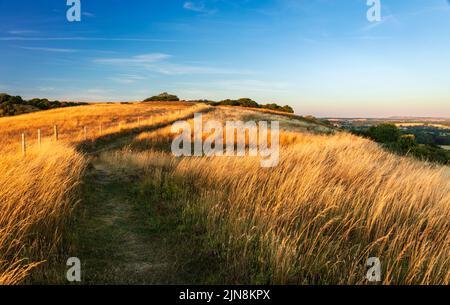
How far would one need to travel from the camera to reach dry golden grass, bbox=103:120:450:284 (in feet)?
14.0

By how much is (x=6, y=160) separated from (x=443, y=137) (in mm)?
77515

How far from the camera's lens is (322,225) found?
571cm

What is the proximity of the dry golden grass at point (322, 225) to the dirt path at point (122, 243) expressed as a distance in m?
0.75

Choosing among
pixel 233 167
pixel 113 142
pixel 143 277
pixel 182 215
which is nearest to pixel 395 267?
pixel 143 277


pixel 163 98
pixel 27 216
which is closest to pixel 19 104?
pixel 163 98

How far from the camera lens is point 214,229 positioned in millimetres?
5754

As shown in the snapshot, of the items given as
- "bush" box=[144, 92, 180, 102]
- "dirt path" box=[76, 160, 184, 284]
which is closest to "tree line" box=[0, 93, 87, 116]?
"bush" box=[144, 92, 180, 102]

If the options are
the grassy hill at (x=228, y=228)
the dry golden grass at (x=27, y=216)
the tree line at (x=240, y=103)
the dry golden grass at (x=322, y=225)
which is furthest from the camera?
the tree line at (x=240, y=103)

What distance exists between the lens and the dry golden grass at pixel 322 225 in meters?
4.25

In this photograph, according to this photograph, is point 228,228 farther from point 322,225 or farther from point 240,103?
point 240,103

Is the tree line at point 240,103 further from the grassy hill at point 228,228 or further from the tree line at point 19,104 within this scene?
the grassy hill at point 228,228

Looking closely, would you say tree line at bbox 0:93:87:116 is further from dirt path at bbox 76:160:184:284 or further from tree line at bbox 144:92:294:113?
dirt path at bbox 76:160:184:284

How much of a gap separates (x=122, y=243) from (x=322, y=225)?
3346 mm

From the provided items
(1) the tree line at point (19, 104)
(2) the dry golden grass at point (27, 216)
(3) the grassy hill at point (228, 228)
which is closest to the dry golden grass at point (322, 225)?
(3) the grassy hill at point (228, 228)
